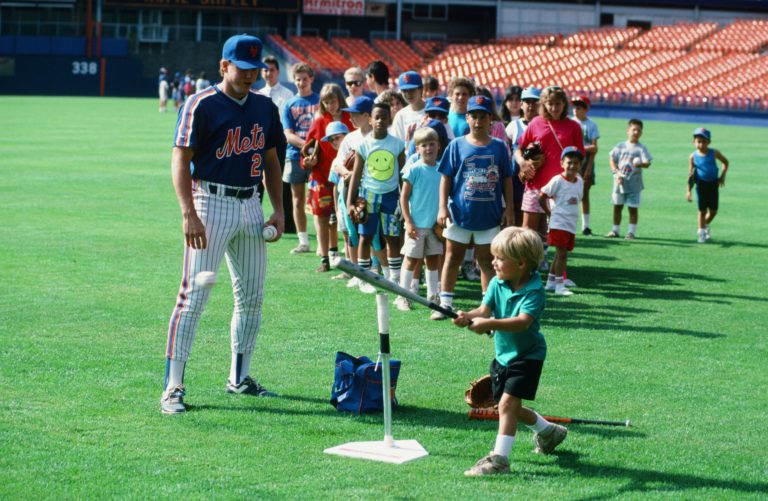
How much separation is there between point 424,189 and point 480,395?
3.80 meters

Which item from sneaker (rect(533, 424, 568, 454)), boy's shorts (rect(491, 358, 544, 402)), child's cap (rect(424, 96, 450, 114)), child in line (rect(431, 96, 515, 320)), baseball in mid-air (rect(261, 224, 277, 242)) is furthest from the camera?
child's cap (rect(424, 96, 450, 114))

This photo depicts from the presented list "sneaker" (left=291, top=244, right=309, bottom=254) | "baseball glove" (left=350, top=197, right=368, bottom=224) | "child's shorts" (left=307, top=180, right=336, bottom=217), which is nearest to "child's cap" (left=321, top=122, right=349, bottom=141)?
"child's shorts" (left=307, top=180, right=336, bottom=217)

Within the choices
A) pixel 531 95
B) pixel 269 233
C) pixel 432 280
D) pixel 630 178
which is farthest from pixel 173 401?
pixel 630 178

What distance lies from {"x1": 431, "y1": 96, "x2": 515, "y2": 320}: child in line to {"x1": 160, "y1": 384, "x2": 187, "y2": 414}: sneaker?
11.2ft

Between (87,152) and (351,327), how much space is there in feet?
63.4

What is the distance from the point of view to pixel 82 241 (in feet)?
47.3

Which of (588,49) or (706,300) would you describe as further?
(588,49)

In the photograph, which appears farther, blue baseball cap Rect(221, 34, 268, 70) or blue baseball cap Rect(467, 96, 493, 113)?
blue baseball cap Rect(467, 96, 493, 113)

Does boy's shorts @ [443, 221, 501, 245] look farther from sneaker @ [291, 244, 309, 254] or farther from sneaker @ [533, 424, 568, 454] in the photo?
sneaker @ [291, 244, 309, 254]

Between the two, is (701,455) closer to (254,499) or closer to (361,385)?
(361,385)

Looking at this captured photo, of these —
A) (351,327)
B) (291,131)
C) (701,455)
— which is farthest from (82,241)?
(701,455)

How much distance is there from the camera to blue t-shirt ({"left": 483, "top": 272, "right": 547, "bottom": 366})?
603 centimetres

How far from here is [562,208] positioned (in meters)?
11.9

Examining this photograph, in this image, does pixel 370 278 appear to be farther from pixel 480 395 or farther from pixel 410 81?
pixel 410 81
